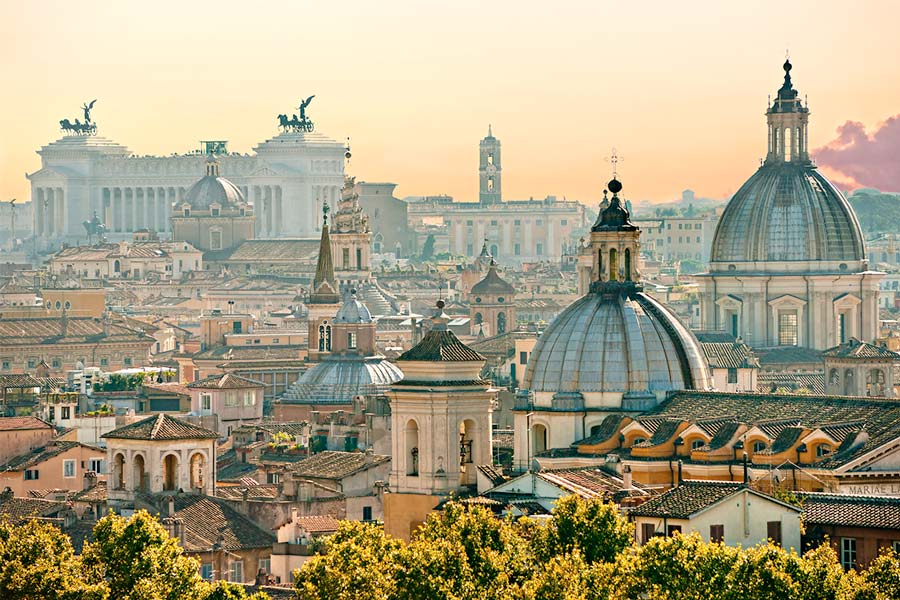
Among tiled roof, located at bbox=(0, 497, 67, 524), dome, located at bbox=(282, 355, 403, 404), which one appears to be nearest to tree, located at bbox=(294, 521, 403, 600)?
tiled roof, located at bbox=(0, 497, 67, 524)

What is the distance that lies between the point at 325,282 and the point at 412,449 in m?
56.7

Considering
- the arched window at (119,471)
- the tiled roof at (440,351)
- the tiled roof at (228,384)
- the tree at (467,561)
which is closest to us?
the tree at (467,561)

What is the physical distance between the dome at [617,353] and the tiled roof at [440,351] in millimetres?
3584

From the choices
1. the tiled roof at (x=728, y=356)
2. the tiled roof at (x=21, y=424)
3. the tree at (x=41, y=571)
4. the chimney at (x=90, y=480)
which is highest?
the tiled roof at (x=728, y=356)

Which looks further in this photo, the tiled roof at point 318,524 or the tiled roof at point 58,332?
the tiled roof at point 58,332

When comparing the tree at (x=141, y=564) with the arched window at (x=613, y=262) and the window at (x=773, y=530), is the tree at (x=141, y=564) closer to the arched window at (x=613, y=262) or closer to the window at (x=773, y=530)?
the window at (x=773, y=530)

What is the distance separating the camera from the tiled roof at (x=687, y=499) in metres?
61.8

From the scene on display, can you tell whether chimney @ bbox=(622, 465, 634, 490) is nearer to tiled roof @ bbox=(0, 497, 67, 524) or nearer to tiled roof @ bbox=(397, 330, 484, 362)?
tiled roof @ bbox=(397, 330, 484, 362)

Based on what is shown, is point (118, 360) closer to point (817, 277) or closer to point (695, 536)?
point (817, 277)

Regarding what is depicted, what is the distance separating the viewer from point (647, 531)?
62531 mm

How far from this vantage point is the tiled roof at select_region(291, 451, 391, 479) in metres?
→ 84.3

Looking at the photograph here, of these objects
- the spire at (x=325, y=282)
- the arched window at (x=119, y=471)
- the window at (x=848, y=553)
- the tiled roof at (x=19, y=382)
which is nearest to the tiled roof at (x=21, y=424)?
the arched window at (x=119, y=471)

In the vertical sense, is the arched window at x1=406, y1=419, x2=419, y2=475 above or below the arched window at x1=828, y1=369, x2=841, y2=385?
below

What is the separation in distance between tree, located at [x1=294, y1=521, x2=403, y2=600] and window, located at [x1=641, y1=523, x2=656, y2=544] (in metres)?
3.69
